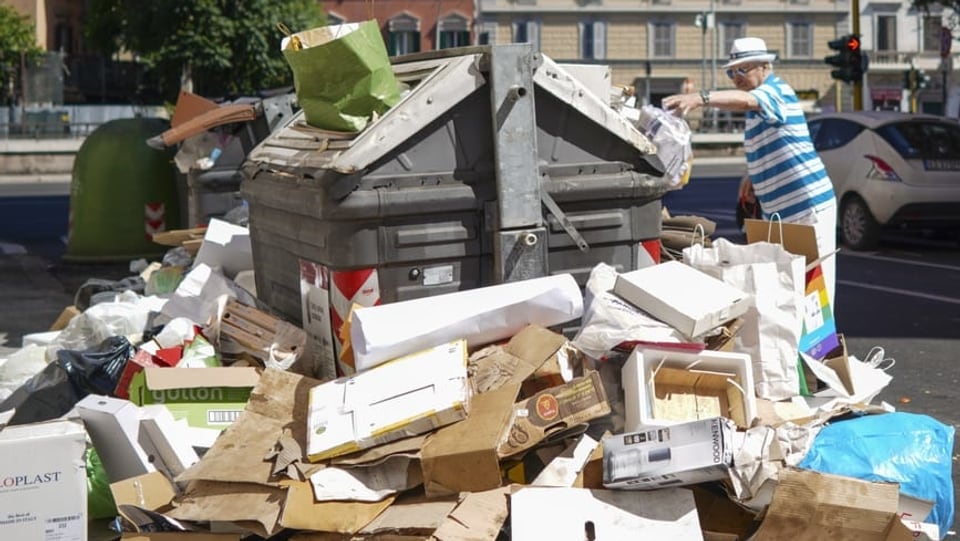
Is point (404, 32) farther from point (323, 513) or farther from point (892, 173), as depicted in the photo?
point (323, 513)

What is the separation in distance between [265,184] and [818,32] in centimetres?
6684

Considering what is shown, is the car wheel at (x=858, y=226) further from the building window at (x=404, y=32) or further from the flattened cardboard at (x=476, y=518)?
the building window at (x=404, y=32)

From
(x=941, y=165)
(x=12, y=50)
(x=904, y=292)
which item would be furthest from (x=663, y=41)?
(x=904, y=292)

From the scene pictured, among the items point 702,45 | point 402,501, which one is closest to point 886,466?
point 402,501

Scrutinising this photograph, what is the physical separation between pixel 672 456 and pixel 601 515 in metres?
0.30

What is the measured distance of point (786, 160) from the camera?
21.0ft

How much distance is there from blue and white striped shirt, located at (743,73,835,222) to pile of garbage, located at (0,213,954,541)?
1007mm

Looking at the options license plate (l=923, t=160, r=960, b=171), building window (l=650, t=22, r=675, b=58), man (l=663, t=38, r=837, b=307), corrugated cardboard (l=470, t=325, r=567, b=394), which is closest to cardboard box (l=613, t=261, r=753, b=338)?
corrugated cardboard (l=470, t=325, r=567, b=394)

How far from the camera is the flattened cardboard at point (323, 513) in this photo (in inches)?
167

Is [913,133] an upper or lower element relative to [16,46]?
lower

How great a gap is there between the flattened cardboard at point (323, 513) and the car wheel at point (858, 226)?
1024 cm

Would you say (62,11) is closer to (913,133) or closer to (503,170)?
(913,133)

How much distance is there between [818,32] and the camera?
68.9 metres

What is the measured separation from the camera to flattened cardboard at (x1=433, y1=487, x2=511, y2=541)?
4145 millimetres
